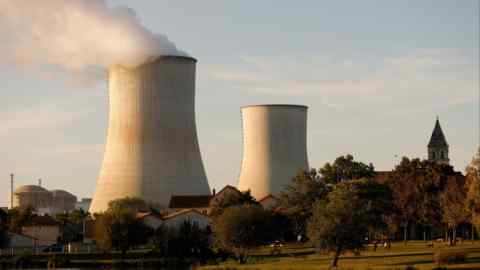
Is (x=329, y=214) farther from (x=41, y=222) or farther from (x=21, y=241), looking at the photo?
(x=41, y=222)

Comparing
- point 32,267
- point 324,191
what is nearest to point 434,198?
point 324,191

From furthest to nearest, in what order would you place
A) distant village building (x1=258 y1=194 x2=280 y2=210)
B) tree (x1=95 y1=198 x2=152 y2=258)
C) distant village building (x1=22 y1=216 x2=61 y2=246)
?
distant village building (x1=22 y1=216 x2=61 y2=246) < distant village building (x1=258 y1=194 x2=280 y2=210) < tree (x1=95 y1=198 x2=152 y2=258)

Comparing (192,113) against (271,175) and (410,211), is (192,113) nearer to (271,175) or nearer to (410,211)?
(271,175)

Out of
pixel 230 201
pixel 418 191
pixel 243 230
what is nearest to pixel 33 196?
pixel 230 201

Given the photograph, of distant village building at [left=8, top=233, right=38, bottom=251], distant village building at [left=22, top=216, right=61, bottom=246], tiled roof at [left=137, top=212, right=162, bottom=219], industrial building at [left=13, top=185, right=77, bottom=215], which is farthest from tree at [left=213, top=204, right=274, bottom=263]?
industrial building at [left=13, top=185, right=77, bottom=215]

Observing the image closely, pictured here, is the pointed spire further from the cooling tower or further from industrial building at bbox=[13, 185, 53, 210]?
industrial building at bbox=[13, 185, 53, 210]

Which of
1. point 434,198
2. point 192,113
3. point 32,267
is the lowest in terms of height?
point 32,267

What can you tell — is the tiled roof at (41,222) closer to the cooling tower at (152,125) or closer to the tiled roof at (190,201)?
the tiled roof at (190,201)
